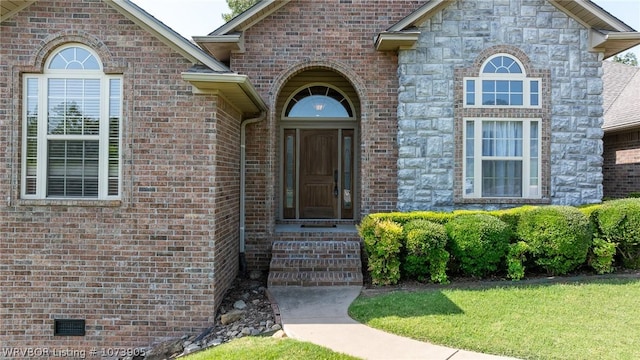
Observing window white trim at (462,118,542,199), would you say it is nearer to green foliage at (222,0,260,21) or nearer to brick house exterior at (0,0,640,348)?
brick house exterior at (0,0,640,348)

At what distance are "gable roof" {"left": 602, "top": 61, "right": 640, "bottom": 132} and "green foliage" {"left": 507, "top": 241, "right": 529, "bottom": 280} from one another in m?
5.26

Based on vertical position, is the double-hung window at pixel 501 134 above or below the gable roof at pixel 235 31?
below

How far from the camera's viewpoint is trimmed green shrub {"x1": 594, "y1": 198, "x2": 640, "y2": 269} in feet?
22.5

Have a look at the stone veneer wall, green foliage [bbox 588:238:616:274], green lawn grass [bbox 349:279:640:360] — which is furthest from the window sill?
green foliage [bbox 588:238:616:274]

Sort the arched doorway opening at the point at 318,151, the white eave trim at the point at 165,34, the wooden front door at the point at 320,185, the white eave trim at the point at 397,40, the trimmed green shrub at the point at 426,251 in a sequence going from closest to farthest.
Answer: the white eave trim at the point at 165,34 < the trimmed green shrub at the point at 426,251 < the white eave trim at the point at 397,40 < the arched doorway opening at the point at 318,151 < the wooden front door at the point at 320,185

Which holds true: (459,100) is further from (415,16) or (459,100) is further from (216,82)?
(216,82)

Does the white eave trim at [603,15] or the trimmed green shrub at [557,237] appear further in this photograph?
the white eave trim at [603,15]

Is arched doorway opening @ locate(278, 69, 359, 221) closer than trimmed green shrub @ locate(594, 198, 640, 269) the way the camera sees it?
No

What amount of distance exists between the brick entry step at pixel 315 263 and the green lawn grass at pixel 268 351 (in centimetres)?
192

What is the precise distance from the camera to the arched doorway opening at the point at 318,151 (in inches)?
363

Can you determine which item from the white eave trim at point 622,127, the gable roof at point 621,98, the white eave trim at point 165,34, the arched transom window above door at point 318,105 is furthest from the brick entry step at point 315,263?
the gable roof at point 621,98

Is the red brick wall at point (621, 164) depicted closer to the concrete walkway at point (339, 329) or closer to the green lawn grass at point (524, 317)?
the green lawn grass at point (524, 317)

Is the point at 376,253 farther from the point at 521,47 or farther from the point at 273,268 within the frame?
the point at 521,47

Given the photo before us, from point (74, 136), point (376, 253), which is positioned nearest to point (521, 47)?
point (376, 253)
